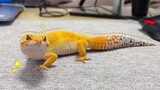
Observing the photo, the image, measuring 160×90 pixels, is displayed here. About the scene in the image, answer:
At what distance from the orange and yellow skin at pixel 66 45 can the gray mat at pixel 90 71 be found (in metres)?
0.02

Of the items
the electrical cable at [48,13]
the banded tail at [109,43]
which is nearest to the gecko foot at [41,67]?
the banded tail at [109,43]

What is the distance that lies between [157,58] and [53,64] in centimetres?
24

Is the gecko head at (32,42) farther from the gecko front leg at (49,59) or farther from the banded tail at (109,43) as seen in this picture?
the banded tail at (109,43)

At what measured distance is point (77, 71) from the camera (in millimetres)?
455

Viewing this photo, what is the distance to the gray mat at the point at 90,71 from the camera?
15.8 inches

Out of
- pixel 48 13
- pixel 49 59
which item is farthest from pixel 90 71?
pixel 48 13

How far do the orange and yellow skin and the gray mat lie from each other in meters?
0.02

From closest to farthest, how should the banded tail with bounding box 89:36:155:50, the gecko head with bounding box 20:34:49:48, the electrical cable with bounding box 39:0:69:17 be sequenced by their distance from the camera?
the gecko head with bounding box 20:34:49:48 → the banded tail with bounding box 89:36:155:50 → the electrical cable with bounding box 39:0:69:17

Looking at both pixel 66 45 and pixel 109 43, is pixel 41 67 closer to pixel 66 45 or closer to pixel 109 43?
pixel 66 45

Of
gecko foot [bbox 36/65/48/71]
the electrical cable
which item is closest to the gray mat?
gecko foot [bbox 36/65/48/71]

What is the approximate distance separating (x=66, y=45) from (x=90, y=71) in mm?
95

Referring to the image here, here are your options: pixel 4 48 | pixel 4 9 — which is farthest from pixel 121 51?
pixel 4 9

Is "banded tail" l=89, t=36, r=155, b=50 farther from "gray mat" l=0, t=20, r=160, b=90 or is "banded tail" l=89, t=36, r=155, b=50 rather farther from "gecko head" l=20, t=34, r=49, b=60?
"gecko head" l=20, t=34, r=49, b=60

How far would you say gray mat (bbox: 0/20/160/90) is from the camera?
40 centimetres
